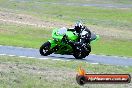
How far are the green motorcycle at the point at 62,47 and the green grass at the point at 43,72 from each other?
268cm

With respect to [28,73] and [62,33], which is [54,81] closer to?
[28,73]

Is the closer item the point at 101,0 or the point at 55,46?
the point at 55,46

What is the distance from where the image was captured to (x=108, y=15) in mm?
67250

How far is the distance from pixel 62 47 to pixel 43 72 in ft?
21.8

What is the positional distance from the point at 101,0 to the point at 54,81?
8355cm

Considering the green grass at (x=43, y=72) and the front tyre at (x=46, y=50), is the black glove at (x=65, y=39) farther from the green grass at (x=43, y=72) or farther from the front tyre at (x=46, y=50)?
the green grass at (x=43, y=72)

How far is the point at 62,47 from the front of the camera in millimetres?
23000

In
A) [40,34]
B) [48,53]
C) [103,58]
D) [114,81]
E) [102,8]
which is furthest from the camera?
[102,8]

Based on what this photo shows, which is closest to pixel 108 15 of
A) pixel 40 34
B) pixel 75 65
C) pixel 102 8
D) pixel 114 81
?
pixel 102 8

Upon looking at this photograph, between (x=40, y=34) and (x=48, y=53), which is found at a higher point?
(x=48, y=53)

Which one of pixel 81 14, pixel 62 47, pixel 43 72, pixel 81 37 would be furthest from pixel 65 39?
pixel 81 14

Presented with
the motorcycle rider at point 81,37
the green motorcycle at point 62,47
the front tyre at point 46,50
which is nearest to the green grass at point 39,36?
the motorcycle rider at point 81,37

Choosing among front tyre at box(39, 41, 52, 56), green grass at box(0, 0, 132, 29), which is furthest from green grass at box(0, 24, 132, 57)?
front tyre at box(39, 41, 52, 56)

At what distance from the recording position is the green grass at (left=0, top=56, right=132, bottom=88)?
44.8 ft
